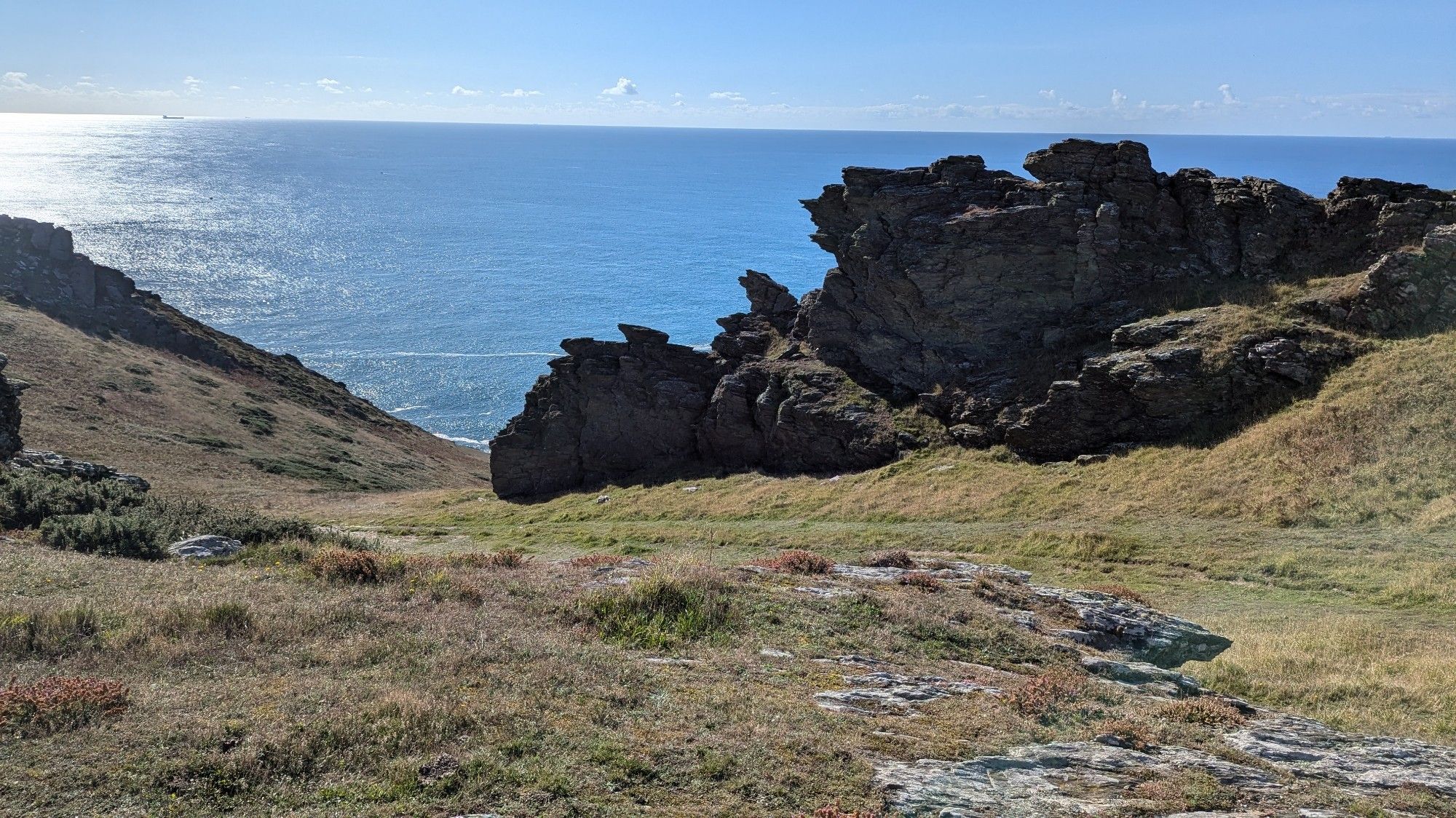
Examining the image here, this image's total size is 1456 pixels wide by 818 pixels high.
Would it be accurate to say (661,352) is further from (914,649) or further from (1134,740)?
(1134,740)

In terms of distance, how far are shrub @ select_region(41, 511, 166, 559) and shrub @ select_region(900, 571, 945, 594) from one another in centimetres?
1672

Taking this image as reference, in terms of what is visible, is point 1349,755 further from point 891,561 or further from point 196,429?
point 196,429

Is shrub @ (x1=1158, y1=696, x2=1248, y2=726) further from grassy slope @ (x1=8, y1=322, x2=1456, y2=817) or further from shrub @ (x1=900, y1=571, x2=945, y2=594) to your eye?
shrub @ (x1=900, y1=571, x2=945, y2=594)

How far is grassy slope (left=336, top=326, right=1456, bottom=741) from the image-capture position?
16766 millimetres

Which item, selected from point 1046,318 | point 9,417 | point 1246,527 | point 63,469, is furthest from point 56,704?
point 9,417

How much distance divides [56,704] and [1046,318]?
128 feet

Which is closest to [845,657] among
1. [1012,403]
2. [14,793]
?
[14,793]

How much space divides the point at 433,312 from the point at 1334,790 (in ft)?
411

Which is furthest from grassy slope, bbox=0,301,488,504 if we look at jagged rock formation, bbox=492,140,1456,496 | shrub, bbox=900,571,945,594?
shrub, bbox=900,571,945,594

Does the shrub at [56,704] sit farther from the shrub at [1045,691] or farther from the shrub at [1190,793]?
the shrub at [1190,793]

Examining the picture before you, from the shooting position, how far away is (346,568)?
17500mm

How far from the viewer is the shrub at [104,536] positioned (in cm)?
1981

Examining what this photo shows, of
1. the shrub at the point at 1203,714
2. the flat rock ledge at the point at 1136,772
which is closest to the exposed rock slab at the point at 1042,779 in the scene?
the flat rock ledge at the point at 1136,772

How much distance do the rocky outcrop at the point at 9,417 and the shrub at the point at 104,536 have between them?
20.4 m
